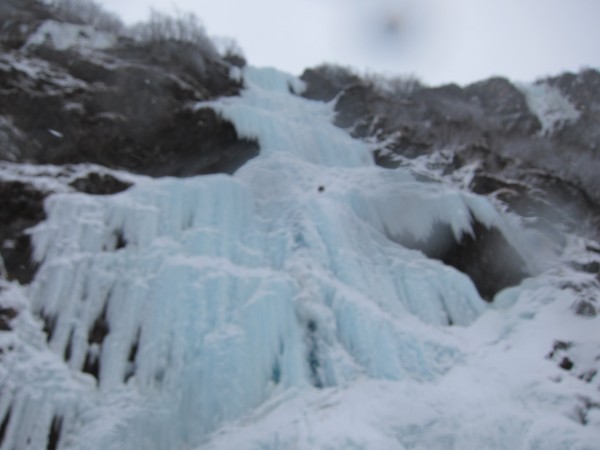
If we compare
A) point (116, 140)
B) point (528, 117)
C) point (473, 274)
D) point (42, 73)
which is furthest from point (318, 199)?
point (528, 117)

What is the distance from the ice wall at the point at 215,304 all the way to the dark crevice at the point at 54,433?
0.08ft

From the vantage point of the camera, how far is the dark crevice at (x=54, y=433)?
6.55 m

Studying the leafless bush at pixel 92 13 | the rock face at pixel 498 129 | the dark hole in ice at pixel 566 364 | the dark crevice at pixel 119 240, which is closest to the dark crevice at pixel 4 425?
the dark crevice at pixel 119 240

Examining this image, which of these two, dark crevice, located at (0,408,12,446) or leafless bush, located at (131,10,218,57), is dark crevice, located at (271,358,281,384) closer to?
dark crevice, located at (0,408,12,446)

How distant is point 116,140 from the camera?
12.8 meters

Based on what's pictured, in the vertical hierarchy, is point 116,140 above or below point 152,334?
above

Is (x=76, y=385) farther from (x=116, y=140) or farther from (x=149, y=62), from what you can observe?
(x=149, y=62)

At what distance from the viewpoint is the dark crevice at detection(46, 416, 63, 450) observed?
655cm

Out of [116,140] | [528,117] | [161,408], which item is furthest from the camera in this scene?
[528,117]

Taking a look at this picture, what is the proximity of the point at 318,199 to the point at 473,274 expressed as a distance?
3.67 meters

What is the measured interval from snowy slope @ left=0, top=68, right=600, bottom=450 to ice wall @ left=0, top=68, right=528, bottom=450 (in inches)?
1.2

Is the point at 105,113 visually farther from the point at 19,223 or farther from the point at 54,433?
the point at 54,433

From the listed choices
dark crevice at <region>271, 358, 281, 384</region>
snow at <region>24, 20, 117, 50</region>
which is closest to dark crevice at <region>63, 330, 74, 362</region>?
dark crevice at <region>271, 358, 281, 384</region>

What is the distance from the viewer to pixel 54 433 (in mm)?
6637
